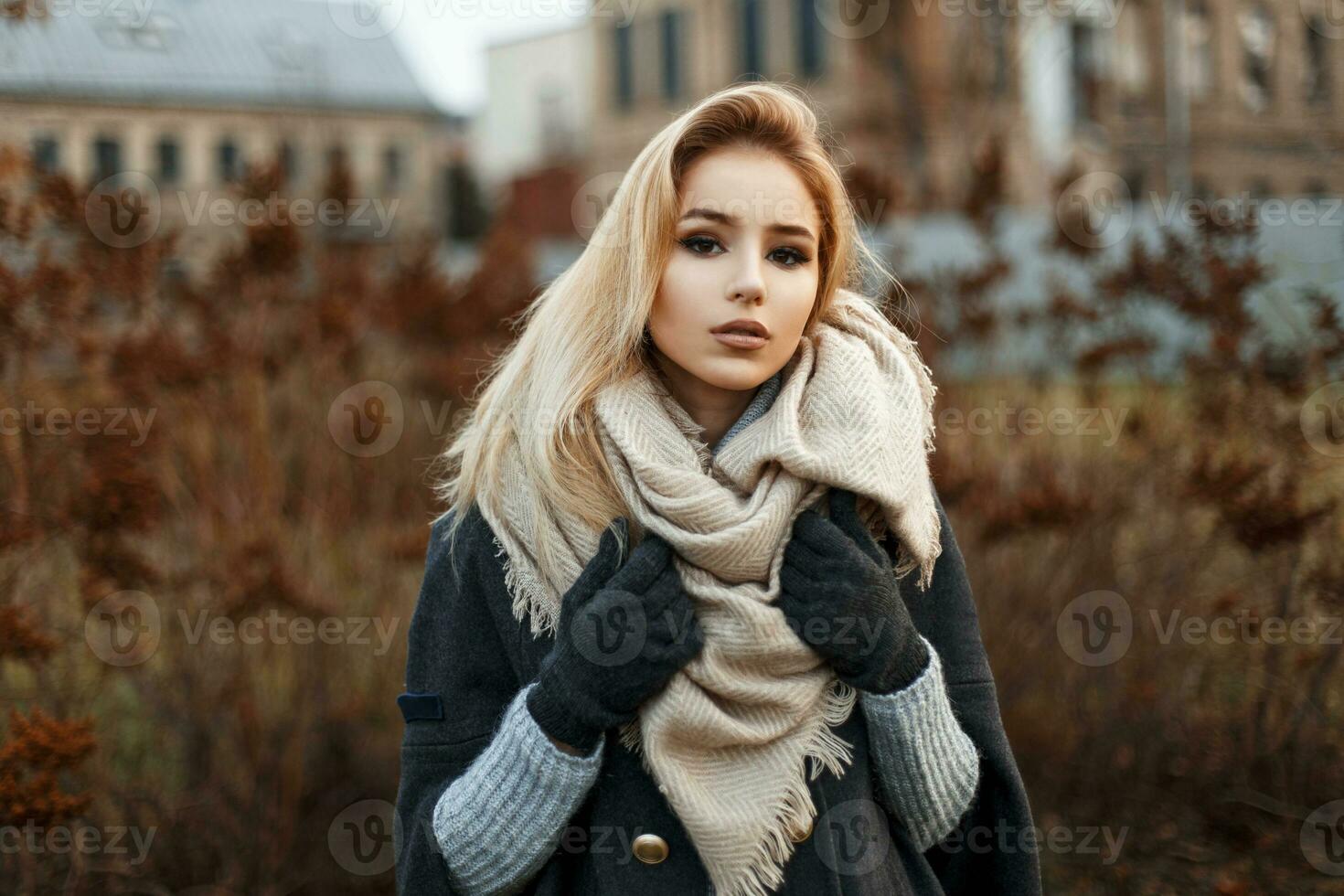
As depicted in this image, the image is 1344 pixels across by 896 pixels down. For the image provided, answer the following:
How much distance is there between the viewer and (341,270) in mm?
5324

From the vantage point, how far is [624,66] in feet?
97.9

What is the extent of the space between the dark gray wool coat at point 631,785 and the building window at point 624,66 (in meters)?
28.9

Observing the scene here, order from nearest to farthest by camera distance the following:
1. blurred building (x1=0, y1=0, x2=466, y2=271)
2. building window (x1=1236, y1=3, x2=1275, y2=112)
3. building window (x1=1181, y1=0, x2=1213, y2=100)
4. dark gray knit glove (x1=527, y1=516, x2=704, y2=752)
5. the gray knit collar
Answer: dark gray knit glove (x1=527, y1=516, x2=704, y2=752), the gray knit collar, blurred building (x1=0, y1=0, x2=466, y2=271), building window (x1=1236, y1=3, x2=1275, y2=112), building window (x1=1181, y1=0, x2=1213, y2=100)

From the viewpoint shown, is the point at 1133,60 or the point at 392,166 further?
the point at 1133,60

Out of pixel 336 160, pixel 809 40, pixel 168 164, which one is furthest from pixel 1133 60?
pixel 336 160

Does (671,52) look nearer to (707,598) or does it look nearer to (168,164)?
(168,164)

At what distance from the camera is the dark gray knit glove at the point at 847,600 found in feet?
5.97

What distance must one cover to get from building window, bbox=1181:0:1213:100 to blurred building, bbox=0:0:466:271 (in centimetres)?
1174

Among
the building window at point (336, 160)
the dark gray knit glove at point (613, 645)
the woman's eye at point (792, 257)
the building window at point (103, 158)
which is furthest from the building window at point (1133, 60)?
the dark gray knit glove at point (613, 645)

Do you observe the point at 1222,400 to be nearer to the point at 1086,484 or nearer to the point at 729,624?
the point at 1086,484

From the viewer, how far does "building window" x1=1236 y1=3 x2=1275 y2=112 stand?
683 centimetres

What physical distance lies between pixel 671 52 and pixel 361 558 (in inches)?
1035

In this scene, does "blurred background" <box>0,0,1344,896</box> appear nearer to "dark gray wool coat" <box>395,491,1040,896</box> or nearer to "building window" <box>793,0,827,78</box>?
"dark gray wool coat" <box>395,491,1040,896</box>

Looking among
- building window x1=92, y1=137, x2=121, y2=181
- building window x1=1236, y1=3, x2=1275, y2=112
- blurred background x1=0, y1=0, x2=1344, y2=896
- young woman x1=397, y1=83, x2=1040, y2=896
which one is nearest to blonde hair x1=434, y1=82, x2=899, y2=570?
young woman x1=397, y1=83, x2=1040, y2=896
